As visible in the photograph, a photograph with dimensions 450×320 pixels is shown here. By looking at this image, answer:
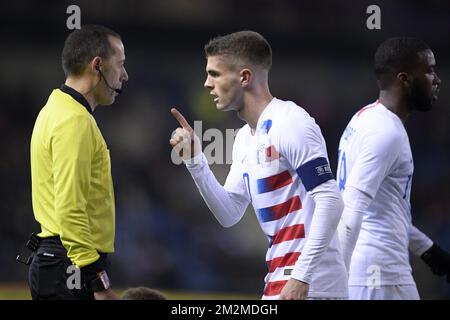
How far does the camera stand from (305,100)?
47.3 ft

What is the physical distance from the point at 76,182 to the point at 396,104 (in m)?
2.09

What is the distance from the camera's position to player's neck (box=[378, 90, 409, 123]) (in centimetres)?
568

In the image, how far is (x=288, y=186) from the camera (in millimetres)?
4770

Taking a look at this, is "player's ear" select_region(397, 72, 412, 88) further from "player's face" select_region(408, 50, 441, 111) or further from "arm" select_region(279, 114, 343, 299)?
"arm" select_region(279, 114, 343, 299)

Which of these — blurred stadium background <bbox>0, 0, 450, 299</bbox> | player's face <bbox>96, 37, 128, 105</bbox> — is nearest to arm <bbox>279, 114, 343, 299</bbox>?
player's face <bbox>96, 37, 128, 105</bbox>

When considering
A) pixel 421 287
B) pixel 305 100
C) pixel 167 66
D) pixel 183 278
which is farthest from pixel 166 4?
pixel 421 287

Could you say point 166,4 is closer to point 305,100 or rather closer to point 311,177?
point 305,100

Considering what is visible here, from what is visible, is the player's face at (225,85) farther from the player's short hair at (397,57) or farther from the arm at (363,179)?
the player's short hair at (397,57)

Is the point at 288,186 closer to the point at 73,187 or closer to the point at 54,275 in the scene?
the point at 73,187

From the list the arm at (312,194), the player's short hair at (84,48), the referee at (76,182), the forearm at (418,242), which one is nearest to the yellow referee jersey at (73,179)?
the referee at (76,182)

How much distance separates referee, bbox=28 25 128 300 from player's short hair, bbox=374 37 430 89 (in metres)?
1.69

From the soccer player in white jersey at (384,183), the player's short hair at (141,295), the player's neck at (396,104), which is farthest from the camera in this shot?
the player's neck at (396,104)

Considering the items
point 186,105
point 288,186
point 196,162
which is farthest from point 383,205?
point 186,105

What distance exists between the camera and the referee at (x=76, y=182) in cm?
461
